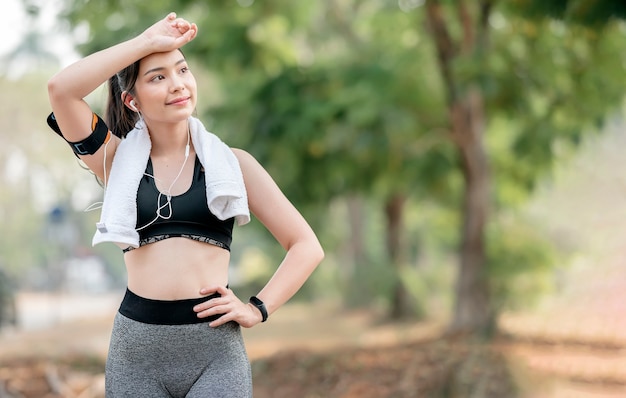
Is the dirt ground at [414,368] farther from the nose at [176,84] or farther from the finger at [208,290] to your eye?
the nose at [176,84]

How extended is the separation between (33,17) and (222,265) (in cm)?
589

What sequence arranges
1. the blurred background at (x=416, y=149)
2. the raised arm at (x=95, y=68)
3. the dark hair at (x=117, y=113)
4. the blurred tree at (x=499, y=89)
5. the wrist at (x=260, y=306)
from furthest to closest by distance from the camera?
the blurred tree at (x=499, y=89) < the blurred background at (x=416, y=149) < the dark hair at (x=117, y=113) < the wrist at (x=260, y=306) < the raised arm at (x=95, y=68)

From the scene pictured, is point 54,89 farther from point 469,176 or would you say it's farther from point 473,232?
point 473,232

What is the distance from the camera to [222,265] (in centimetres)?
227

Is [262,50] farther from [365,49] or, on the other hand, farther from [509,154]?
[509,154]

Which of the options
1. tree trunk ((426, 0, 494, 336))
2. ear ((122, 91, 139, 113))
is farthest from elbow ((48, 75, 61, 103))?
tree trunk ((426, 0, 494, 336))

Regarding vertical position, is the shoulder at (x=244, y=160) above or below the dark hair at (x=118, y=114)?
below

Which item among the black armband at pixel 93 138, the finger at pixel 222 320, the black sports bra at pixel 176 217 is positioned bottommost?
the finger at pixel 222 320

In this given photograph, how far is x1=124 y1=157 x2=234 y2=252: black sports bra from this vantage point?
86.5 inches

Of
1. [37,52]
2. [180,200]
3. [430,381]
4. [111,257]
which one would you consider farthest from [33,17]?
[111,257]

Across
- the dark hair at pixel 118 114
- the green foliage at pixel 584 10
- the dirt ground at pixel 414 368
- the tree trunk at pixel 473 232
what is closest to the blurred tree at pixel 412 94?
the tree trunk at pixel 473 232

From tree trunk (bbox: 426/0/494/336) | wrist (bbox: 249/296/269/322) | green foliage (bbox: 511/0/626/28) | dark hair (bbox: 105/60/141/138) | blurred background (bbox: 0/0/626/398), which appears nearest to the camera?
wrist (bbox: 249/296/269/322)

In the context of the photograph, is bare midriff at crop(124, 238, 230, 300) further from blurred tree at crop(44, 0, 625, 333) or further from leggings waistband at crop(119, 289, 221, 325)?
blurred tree at crop(44, 0, 625, 333)

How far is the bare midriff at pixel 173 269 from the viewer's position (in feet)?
7.20
